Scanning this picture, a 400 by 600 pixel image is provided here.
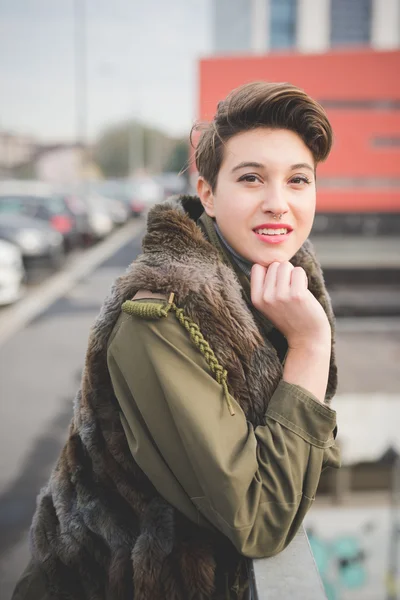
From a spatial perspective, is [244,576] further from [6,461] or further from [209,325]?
[6,461]

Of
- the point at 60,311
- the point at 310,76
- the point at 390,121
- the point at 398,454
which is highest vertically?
the point at 310,76

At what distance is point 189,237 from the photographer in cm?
136

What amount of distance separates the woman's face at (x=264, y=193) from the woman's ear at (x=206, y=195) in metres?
0.04

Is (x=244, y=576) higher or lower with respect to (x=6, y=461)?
higher

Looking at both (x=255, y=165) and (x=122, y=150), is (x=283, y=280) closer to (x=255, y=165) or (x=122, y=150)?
(x=255, y=165)

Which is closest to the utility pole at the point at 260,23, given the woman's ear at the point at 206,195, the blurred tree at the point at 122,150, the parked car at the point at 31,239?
the blurred tree at the point at 122,150

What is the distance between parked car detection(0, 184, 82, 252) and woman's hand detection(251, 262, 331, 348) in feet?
51.6

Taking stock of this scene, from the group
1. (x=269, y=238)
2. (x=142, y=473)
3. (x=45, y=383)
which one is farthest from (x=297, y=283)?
(x=45, y=383)

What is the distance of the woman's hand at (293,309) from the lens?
127 cm

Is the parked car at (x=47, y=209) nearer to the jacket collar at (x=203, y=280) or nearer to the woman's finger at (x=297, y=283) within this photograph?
the jacket collar at (x=203, y=280)

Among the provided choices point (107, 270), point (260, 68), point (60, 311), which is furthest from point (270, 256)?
point (260, 68)

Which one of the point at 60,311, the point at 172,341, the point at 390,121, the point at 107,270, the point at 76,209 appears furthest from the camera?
the point at 390,121

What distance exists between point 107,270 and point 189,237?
1510cm

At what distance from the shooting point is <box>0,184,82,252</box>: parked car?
54.7 ft
